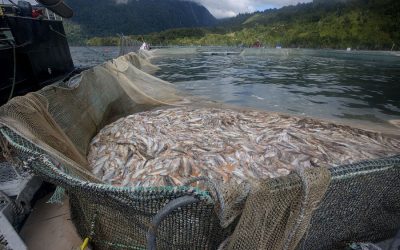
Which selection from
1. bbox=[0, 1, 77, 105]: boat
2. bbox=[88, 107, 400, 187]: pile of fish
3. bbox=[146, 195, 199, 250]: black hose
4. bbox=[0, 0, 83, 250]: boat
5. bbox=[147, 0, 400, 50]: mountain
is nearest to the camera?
bbox=[146, 195, 199, 250]: black hose

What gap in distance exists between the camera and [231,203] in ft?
7.41

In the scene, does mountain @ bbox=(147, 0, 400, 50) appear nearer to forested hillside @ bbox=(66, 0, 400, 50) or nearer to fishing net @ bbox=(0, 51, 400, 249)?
forested hillside @ bbox=(66, 0, 400, 50)

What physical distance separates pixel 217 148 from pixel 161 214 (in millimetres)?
4131

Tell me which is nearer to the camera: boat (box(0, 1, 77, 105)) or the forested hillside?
boat (box(0, 1, 77, 105))

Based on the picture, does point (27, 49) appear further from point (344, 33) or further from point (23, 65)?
point (344, 33)

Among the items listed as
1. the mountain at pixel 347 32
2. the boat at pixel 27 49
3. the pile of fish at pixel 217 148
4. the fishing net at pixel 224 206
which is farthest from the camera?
the mountain at pixel 347 32

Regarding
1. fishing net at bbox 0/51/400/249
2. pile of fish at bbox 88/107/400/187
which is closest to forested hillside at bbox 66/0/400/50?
pile of fish at bbox 88/107/400/187

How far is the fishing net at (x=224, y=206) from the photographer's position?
2.29m

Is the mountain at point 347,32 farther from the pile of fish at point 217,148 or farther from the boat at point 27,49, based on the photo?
the boat at point 27,49

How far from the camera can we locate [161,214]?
6.77 feet

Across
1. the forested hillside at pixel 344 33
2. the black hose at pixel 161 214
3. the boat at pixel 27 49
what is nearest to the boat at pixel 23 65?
the boat at pixel 27 49

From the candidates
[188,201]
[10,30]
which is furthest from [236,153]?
[10,30]

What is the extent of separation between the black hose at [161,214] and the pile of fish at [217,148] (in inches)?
96.3

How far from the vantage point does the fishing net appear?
2289 mm
